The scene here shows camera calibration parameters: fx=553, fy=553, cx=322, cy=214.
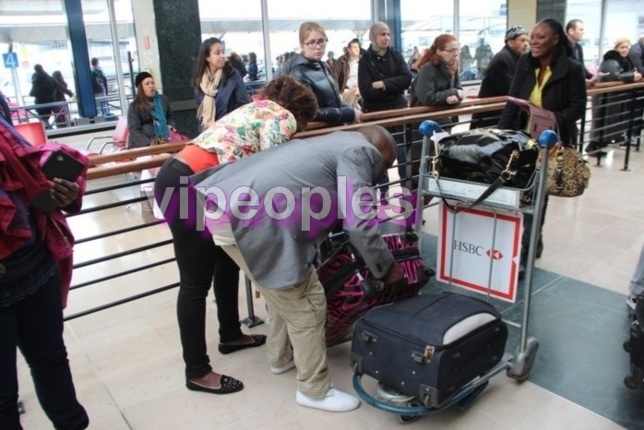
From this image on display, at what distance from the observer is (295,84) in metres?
2.04

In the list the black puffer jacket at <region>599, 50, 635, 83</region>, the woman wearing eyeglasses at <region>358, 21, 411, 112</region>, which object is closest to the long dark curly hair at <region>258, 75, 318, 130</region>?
the woman wearing eyeglasses at <region>358, 21, 411, 112</region>

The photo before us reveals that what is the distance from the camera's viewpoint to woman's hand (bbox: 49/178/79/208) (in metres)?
1.55

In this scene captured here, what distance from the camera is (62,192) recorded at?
61.7 inches

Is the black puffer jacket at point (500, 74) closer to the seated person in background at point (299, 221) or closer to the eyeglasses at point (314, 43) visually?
the eyeglasses at point (314, 43)

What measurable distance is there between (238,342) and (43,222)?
121 cm

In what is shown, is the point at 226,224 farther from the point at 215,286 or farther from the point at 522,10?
the point at 522,10

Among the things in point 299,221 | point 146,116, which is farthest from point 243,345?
point 146,116

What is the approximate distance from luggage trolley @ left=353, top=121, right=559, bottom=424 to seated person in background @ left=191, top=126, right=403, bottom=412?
33cm

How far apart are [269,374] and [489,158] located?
1.28 meters

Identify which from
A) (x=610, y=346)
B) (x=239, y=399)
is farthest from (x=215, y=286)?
(x=610, y=346)

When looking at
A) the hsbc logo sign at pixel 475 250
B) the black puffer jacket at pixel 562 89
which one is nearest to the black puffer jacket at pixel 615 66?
the black puffer jacket at pixel 562 89

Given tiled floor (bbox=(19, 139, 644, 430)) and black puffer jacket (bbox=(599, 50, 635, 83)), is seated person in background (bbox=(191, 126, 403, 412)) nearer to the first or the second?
tiled floor (bbox=(19, 139, 644, 430))

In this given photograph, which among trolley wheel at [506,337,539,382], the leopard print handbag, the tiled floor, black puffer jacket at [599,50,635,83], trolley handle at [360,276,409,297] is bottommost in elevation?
the tiled floor

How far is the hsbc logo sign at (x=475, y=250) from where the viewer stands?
89.7 inches
